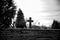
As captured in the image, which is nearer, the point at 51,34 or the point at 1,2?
the point at 51,34

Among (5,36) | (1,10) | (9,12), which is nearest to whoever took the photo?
(5,36)

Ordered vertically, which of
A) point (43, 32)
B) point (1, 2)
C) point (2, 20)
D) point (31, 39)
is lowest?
point (31, 39)

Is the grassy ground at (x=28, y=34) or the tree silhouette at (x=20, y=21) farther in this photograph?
the tree silhouette at (x=20, y=21)

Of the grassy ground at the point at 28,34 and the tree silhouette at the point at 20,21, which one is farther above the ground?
the tree silhouette at the point at 20,21

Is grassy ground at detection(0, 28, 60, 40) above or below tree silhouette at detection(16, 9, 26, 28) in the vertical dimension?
below

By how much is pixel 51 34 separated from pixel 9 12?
5522 mm

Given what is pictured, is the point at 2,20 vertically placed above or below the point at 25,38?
above

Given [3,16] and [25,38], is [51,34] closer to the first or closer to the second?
[25,38]

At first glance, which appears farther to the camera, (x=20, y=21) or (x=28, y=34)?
(x=20, y=21)

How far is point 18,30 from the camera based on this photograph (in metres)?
6.26

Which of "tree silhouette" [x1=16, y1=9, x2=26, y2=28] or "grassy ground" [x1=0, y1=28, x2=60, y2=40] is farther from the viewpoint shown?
"tree silhouette" [x1=16, y1=9, x2=26, y2=28]

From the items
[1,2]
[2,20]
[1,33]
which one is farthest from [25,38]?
[1,2]

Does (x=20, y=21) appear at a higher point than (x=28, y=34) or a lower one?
higher

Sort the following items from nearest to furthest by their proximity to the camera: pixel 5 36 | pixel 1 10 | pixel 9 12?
pixel 5 36, pixel 1 10, pixel 9 12
